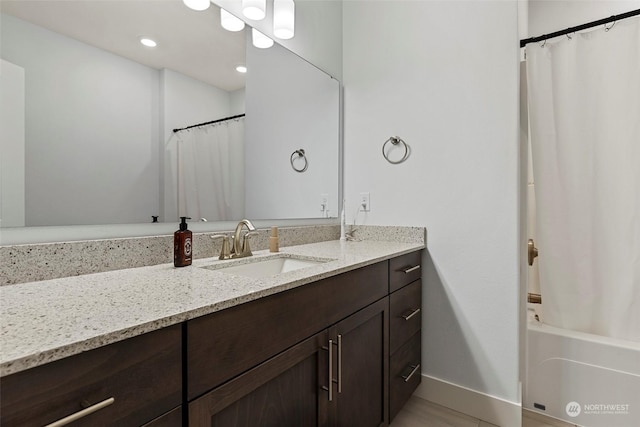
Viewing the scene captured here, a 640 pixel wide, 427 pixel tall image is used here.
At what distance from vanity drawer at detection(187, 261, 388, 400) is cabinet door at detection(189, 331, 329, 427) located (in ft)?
0.08

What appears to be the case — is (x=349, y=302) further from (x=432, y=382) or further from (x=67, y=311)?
(x=432, y=382)

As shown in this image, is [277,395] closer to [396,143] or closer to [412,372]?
[412,372]

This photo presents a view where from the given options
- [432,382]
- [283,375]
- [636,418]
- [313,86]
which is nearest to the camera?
[283,375]

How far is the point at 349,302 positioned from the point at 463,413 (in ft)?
3.62

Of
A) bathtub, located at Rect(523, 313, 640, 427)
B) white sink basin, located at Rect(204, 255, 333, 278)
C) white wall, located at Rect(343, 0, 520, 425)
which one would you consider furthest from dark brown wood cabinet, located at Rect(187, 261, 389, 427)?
bathtub, located at Rect(523, 313, 640, 427)

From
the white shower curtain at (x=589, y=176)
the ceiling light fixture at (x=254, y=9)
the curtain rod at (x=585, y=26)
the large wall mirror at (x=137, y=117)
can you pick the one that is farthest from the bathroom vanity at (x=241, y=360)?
the curtain rod at (x=585, y=26)

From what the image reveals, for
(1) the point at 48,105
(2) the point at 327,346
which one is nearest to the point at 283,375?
(2) the point at 327,346

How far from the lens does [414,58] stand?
6.07ft

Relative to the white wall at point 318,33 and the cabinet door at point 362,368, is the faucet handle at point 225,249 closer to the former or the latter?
the cabinet door at point 362,368

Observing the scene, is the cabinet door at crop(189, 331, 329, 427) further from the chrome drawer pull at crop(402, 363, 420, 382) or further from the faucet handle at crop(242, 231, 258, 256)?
the chrome drawer pull at crop(402, 363, 420, 382)

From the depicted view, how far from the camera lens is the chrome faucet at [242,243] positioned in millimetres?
1316

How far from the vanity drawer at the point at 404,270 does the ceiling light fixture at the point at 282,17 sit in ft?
4.17

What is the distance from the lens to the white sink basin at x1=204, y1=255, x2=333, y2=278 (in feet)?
4.14

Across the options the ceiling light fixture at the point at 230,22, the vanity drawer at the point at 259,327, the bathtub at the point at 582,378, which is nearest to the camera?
the vanity drawer at the point at 259,327
